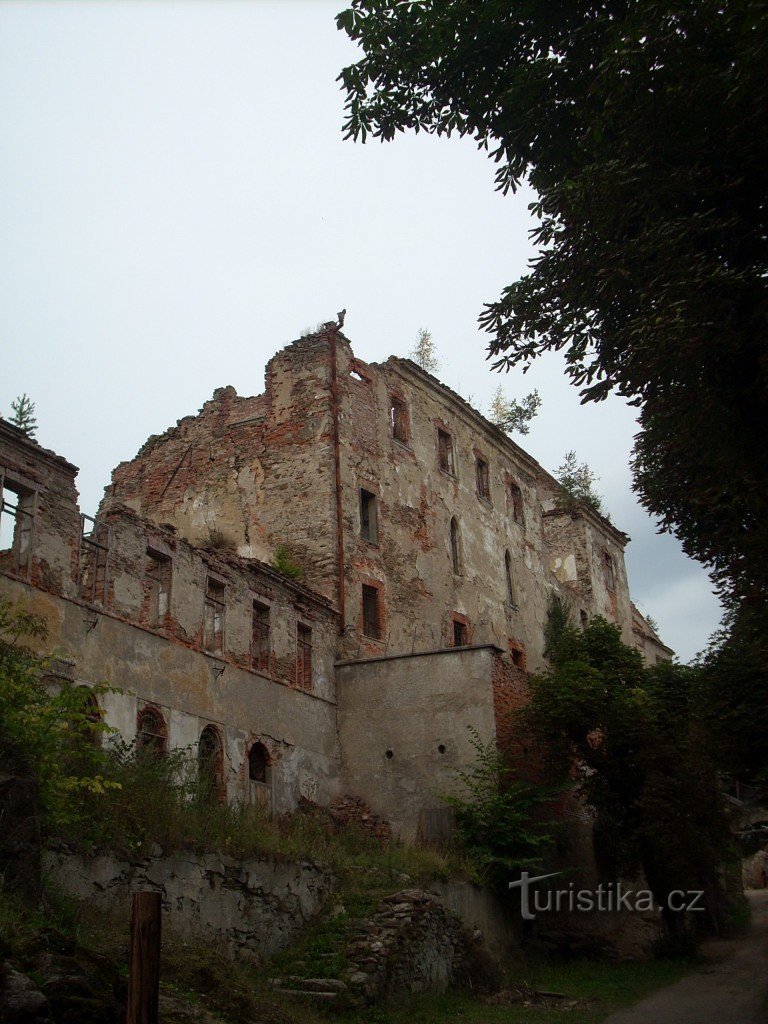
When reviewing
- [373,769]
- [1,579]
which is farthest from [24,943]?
[373,769]

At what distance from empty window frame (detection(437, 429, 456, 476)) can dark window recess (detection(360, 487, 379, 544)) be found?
155 inches

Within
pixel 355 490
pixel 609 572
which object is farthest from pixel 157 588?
pixel 609 572

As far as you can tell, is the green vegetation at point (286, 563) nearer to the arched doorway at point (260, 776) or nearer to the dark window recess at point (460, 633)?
the arched doorway at point (260, 776)

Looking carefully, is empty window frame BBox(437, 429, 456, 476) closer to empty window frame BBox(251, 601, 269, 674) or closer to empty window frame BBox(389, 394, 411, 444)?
empty window frame BBox(389, 394, 411, 444)

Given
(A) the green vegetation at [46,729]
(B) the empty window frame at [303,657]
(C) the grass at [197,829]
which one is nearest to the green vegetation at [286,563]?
(B) the empty window frame at [303,657]

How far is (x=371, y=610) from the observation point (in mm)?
24859

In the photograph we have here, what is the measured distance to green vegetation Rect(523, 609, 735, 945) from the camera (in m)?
19.3

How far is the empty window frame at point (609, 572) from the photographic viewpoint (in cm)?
3882

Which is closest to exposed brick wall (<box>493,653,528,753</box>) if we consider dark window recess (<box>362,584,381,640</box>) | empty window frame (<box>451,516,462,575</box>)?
dark window recess (<box>362,584,381,640</box>)

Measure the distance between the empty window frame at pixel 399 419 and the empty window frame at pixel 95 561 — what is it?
1167 cm

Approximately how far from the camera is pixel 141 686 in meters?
17.0

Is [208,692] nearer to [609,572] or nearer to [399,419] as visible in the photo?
[399,419]

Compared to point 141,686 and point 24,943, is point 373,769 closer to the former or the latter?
point 141,686

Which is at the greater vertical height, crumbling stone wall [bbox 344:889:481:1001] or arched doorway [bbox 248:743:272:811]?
arched doorway [bbox 248:743:272:811]
